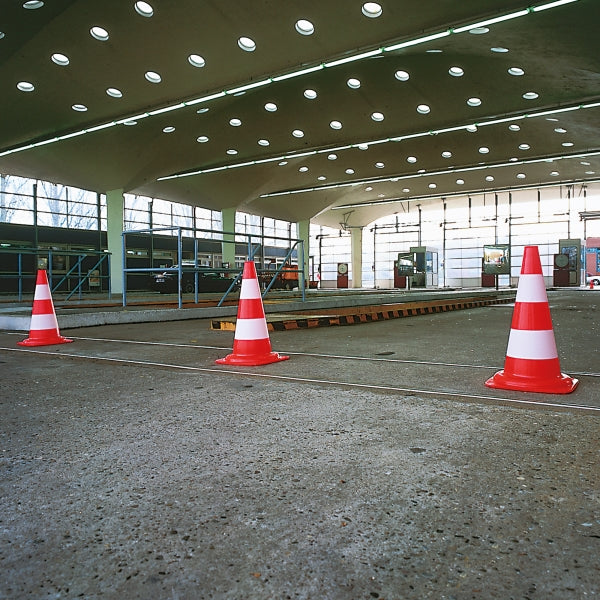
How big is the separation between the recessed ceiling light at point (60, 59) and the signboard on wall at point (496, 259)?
71.6 feet

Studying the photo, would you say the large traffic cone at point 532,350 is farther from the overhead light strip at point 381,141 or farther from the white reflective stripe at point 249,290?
the overhead light strip at point 381,141

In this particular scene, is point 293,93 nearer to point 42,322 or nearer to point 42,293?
point 42,293

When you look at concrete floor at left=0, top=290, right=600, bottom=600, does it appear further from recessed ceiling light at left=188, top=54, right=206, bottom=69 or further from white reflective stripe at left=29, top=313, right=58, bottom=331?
recessed ceiling light at left=188, top=54, right=206, bottom=69

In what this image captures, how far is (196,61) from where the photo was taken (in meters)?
11.8

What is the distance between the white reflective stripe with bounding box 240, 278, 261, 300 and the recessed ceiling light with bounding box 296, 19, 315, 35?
800cm

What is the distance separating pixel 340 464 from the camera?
1782 millimetres

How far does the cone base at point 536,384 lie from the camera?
2.86m

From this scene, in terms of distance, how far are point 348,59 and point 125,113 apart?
7234mm

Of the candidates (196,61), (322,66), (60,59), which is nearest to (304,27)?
(322,66)

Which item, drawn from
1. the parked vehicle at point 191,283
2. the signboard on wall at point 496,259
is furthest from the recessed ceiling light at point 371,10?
the signboard on wall at point 496,259

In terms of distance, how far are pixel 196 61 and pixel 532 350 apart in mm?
11258

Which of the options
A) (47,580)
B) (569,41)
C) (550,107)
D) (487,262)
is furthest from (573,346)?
(487,262)

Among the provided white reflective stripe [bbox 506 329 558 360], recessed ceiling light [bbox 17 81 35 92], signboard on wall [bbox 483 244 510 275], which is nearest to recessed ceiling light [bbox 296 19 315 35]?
recessed ceiling light [bbox 17 81 35 92]

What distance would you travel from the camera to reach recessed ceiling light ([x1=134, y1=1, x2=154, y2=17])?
965 centimetres
